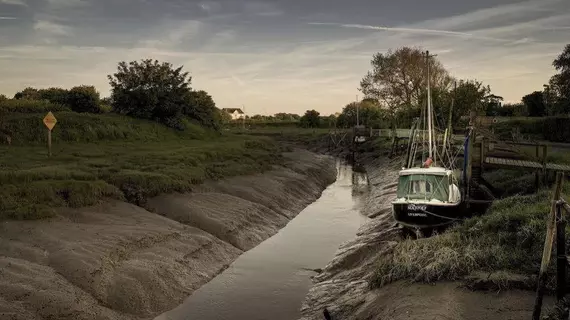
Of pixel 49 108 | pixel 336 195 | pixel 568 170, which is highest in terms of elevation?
pixel 49 108

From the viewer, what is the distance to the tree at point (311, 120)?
430 feet

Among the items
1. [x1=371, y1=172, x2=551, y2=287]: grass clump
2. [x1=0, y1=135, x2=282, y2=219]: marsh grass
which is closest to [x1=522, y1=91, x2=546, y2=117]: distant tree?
[x1=0, y1=135, x2=282, y2=219]: marsh grass

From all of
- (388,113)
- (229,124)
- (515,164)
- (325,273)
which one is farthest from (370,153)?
(229,124)

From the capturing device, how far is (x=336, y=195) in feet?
126

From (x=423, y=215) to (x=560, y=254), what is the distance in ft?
32.3

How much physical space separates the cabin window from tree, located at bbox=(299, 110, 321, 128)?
4325 inches

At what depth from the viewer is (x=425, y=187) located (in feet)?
69.7

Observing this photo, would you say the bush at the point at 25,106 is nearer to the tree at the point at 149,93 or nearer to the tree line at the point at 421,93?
the tree at the point at 149,93

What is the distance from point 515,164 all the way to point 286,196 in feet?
46.8

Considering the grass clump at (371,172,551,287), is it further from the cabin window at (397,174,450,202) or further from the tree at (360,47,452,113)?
the tree at (360,47,452,113)

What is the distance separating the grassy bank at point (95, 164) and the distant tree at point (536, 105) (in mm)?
52569

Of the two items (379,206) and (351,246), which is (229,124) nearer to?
(379,206)

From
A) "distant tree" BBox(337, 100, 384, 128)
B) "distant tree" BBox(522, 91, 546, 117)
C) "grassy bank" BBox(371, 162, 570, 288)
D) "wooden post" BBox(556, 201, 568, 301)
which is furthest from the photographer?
"distant tree" BBox(337, 100, 384, 128)

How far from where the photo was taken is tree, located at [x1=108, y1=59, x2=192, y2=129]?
159 feet
